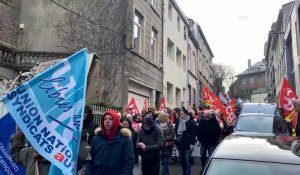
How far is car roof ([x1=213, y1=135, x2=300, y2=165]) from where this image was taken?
4348mm

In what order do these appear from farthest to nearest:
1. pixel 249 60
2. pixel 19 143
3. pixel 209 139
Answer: pixel 249 60 → pixel 209 139 → pixel 19 143

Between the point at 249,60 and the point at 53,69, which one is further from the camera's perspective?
the point at 249,60

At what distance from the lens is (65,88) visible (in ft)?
14.6

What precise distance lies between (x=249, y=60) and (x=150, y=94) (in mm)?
91184

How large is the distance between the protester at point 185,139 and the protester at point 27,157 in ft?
19.4

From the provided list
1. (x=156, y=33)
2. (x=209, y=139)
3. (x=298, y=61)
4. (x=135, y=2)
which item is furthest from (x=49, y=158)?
Result: (x=298, y=61)

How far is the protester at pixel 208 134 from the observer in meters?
11.1

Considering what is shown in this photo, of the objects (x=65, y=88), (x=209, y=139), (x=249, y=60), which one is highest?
(x=249, y=60)

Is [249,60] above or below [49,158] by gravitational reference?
above

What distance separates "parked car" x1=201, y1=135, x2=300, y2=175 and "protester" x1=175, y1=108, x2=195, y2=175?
546 centimetres

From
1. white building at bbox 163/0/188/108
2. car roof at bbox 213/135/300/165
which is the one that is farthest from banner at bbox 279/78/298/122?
white building at bbox 163/0/188/108

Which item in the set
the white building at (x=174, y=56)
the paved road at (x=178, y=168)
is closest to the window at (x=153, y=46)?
the white building at (x=174, y=56)

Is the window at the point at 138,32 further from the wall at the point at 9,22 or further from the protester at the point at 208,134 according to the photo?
the protester at the point at 208,134

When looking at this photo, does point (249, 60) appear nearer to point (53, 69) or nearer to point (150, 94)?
point (150, 94)
